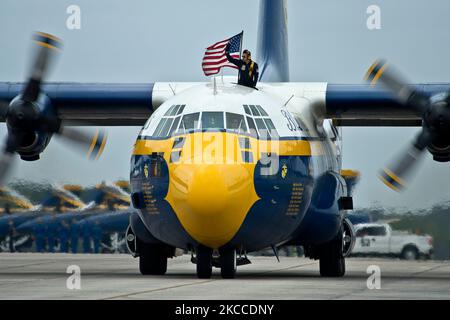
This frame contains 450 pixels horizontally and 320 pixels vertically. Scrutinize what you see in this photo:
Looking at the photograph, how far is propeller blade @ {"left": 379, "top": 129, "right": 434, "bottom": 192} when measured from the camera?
23.0 meters

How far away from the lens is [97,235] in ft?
147

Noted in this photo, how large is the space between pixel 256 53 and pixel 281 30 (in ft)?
3.60

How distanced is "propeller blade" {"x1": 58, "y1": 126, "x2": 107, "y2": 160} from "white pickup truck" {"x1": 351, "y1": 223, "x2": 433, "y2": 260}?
13127 millimetres

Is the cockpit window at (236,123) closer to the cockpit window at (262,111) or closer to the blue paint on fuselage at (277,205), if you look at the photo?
the cockpit window at (262,111)

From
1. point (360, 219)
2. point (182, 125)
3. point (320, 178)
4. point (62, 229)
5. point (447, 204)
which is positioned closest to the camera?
point (182, 125)

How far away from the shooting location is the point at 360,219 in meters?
35.5

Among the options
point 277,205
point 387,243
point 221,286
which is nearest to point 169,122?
point 277,205

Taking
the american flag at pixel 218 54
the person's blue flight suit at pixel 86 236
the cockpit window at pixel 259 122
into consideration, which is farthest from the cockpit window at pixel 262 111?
the person's blue flight suit at pixel 86 236

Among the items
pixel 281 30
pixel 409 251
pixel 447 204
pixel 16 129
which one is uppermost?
pixel 281 30

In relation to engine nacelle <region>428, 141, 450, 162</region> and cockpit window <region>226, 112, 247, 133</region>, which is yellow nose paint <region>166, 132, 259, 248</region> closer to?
cockpit window <region>226, 112, 247, 133</region>

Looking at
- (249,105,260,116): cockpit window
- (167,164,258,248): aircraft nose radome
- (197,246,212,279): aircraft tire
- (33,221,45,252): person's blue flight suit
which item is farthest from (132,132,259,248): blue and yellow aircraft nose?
(33,221,45,252): person's blue flight suit

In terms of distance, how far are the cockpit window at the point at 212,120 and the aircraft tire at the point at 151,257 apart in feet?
13.6
